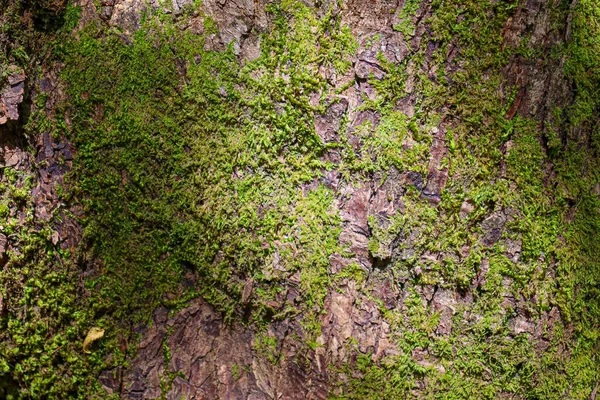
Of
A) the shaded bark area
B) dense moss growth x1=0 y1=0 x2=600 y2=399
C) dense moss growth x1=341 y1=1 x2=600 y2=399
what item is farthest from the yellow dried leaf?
dense moss growth x1=341 y1=1 x2=600 y2=399

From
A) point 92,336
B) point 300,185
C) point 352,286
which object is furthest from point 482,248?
point 92,336

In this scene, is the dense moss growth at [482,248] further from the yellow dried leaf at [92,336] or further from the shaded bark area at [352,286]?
the yellow dried leaf at [92,336]

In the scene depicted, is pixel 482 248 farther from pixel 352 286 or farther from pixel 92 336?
pixel 92 336

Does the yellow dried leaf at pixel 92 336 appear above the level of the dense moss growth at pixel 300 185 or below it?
below

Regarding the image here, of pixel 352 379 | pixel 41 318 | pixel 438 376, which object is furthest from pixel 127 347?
pixel 438 376

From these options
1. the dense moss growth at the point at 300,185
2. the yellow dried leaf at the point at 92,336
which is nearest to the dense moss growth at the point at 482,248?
the dense moss growth at the point at 300,185

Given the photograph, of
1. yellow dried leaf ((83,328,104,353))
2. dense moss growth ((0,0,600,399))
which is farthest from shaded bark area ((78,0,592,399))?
yellow dried leaf ((83,328,104,353))

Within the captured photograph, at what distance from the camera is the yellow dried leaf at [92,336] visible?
184 cm

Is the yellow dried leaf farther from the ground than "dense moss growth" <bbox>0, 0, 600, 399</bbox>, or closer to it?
closer to it

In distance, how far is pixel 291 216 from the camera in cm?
193

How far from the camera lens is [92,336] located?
185cm

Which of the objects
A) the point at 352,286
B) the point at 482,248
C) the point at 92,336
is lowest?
the point at 92,336

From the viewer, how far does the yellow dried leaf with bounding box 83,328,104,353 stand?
1.84 meters

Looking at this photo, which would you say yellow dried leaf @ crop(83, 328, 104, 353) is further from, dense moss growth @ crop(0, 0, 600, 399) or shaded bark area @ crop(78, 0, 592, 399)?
shaded bark area @ crop(78, 0, 592, 399)
